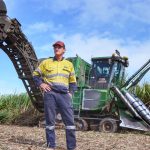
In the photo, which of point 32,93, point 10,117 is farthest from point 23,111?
point 32,93

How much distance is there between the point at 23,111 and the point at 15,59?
186 inches

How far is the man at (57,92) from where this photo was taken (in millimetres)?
8625

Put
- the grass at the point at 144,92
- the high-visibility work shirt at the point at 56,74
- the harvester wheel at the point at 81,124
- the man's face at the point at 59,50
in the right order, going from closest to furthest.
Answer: the man's face at the point at 59,50
the high-visibility work shirt at the point at 56,74
the harvester wheel at the point at 81,124
the grass at the point at 144,92

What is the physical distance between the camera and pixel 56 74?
8.70 metres

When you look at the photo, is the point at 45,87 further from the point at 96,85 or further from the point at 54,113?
the point at 96,85

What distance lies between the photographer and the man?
862 cm

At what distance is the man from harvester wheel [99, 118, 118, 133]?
8.31 metres

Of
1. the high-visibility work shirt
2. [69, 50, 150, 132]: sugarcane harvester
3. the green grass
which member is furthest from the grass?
the high-visibility work shirt

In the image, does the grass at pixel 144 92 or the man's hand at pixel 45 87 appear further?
the grass at pixel 144 92

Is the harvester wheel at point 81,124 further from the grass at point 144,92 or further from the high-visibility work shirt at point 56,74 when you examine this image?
the high-visibility work shirt at point 56,74

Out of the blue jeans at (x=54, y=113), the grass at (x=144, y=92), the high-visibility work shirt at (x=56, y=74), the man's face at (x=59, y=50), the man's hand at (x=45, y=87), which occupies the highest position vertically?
the grass at (x=144, y=92)

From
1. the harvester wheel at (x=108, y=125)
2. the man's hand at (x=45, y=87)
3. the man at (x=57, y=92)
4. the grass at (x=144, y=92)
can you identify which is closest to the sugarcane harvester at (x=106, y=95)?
the harvester wheel at (x=108, y=125)

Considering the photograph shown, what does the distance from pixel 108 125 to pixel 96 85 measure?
1818 millimetres

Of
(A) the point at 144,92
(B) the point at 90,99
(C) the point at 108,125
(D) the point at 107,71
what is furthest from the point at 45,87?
(A) the point at 144,92
